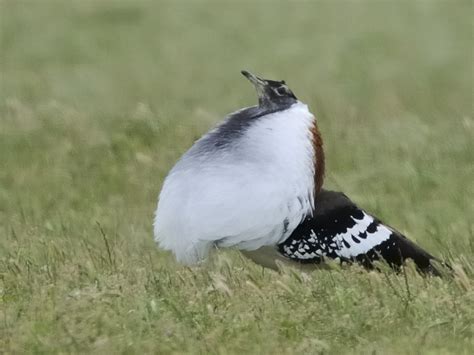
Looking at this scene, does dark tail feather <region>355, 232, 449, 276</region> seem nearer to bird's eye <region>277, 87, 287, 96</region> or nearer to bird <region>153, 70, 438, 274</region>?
bird <region>153, 70, 438, 274</region>

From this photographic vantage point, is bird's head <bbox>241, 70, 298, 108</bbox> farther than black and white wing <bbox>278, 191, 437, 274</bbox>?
Yes

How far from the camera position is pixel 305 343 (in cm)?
567

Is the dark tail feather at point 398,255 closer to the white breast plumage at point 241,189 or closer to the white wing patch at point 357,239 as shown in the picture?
the white wing patch at point 357,239

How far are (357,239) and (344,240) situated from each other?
0.08 m

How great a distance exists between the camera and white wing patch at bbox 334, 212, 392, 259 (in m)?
7.23

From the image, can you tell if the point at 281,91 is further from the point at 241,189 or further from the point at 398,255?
the point at 398,255

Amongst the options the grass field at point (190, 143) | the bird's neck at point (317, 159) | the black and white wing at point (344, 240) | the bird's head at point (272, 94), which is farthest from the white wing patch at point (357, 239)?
the bird's head at point (272, 94)

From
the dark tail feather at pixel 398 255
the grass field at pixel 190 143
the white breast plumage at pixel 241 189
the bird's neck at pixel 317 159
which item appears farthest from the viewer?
the dark tail feather at pixel 398 255

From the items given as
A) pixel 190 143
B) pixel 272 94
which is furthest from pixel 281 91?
pixel 190 143

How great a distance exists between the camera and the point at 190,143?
1147cm

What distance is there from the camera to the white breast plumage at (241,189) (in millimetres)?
6578

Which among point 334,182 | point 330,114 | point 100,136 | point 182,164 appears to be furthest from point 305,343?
point 330,114

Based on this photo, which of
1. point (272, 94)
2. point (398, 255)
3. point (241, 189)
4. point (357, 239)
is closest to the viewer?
point (241, 189)

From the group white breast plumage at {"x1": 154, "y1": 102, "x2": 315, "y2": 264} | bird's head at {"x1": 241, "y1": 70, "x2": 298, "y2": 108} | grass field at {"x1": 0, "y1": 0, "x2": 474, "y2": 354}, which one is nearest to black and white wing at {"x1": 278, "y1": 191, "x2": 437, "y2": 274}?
white breast plumage at {"x1": 154, "y1": 102, "x2": 315, "y2": 264}
